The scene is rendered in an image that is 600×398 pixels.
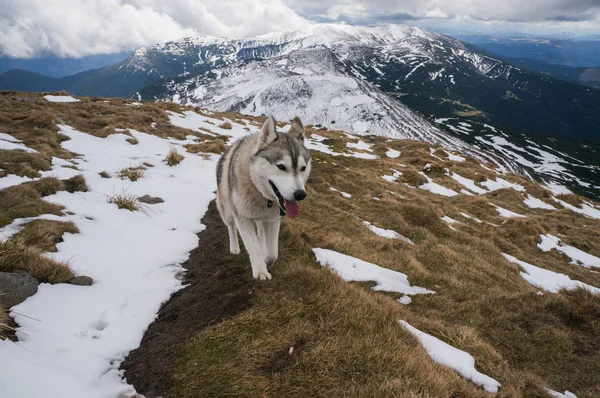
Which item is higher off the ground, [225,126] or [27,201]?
[27,201]

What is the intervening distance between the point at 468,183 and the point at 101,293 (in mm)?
36176

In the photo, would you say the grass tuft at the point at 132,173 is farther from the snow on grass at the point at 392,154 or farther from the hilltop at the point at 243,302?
the snow on grass at the point at 392,154

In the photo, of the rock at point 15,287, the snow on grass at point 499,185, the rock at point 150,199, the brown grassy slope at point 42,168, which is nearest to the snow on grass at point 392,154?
the snow on grass at point 499,185

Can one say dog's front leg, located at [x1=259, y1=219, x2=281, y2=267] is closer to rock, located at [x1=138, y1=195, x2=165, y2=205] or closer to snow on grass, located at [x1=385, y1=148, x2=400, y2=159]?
rock, located at [x1=138, y1=195, x2=165, y2=205]

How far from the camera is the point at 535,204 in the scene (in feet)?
108

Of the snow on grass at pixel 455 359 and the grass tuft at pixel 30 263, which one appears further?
the grass tuft at pixel 30 263

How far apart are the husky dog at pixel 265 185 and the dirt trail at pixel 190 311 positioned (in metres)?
0.71

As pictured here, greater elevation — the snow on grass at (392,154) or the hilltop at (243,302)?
the hilltop at (243,302)

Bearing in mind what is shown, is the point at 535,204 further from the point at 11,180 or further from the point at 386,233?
the point at 11,180

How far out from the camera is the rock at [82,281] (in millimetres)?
6069

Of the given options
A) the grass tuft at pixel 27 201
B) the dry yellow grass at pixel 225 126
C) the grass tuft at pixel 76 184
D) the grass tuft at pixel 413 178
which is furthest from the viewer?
the dry yellow grass at pixel 225 126

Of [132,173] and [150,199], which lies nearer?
[150,199]

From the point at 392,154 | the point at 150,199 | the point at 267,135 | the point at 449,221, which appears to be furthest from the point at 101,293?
the point at 392,154

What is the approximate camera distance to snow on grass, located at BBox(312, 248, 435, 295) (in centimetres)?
838
